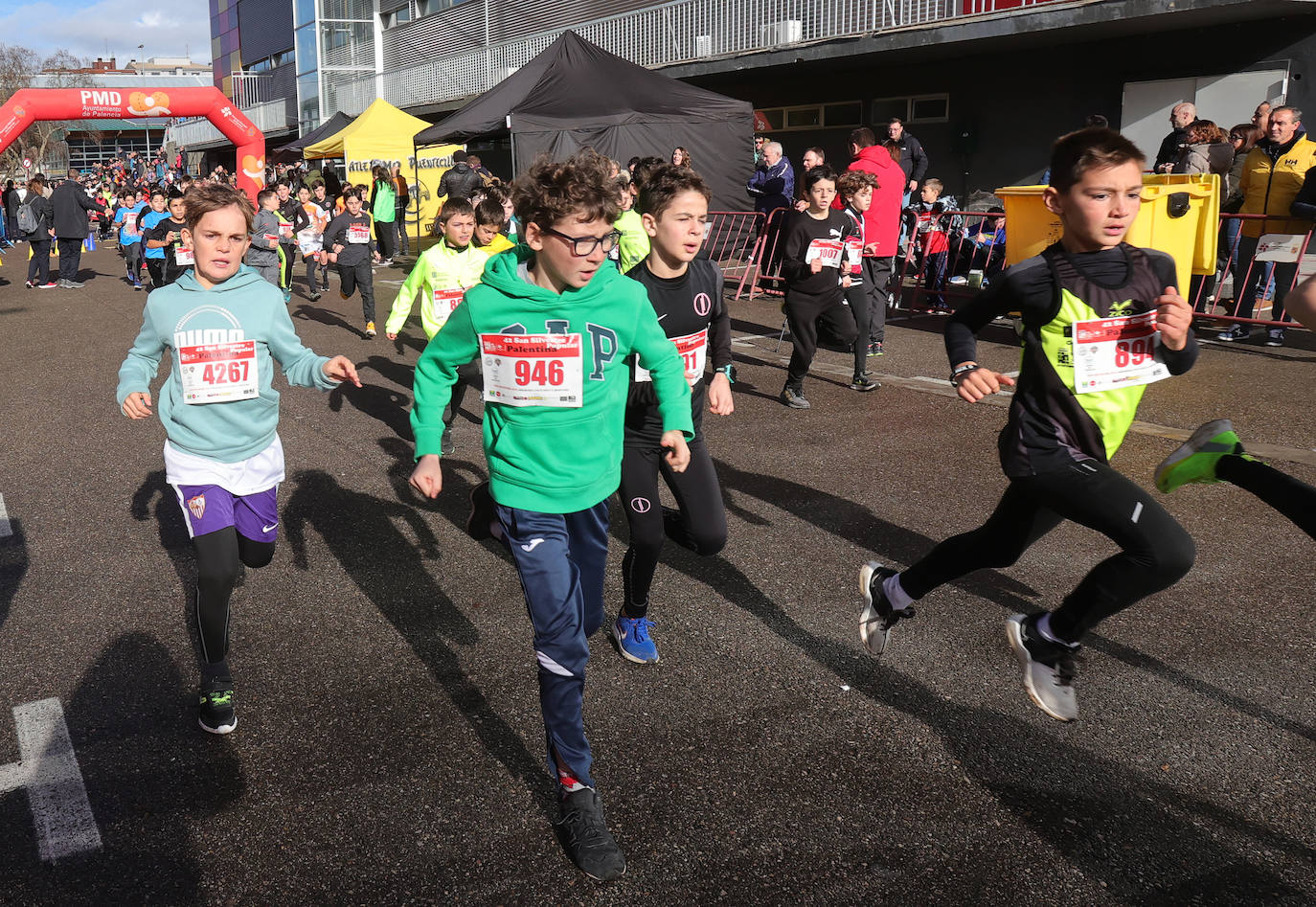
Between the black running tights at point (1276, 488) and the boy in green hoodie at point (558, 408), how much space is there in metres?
1.87

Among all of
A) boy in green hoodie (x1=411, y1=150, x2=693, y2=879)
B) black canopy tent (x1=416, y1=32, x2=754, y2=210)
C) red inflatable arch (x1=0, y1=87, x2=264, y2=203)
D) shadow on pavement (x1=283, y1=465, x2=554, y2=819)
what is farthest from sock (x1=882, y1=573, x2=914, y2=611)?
red inflatable arch (x1=0, y1=87, x2=264, y2=203)

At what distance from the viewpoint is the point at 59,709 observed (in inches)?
154

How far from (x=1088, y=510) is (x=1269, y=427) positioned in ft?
17.5

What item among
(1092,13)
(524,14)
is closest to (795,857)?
(1092,13)

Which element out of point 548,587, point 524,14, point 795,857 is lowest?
point 795,857

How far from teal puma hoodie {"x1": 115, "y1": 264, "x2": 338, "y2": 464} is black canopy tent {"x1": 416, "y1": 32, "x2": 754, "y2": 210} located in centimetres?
1392

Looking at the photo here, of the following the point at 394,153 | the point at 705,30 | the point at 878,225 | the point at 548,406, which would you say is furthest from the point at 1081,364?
the point at 394,153

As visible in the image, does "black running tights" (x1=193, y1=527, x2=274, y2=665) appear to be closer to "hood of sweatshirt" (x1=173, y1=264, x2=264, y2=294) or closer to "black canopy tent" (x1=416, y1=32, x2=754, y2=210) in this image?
"hood of sweatshirt" (x1=173, y1=264, x2=264, y2=294)

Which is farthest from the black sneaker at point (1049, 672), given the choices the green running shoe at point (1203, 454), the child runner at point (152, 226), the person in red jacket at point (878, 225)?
the child runner at point (152, 226)

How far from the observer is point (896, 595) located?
3957 mm

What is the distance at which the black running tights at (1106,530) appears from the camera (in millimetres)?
3131

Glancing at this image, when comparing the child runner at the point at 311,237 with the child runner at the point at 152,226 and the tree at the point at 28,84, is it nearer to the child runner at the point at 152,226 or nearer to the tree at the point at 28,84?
the child runner at the point at 152,226

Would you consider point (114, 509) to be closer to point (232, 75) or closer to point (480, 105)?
point (480, 105)

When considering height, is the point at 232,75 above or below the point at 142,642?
above
